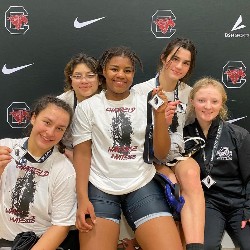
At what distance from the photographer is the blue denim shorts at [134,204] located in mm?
1968

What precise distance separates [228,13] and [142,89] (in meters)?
1.07

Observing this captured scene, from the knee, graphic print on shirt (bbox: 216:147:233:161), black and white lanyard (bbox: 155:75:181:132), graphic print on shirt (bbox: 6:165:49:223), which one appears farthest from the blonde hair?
→ graphic print on shirt (bbox: 6:165:49:223)

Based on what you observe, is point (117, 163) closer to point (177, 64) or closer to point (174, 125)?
point (174, 125)

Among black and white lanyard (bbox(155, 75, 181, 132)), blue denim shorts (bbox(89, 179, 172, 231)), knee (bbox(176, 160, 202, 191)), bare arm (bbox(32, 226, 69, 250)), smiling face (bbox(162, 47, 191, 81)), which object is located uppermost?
smiling face (bbox(162, 47, 191, 81))

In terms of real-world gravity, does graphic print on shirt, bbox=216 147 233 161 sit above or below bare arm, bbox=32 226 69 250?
above

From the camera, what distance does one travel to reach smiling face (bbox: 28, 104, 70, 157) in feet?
6.30

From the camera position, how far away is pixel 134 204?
201cm

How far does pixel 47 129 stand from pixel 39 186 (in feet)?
0.96

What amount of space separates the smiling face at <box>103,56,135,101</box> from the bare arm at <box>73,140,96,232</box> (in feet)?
1.10

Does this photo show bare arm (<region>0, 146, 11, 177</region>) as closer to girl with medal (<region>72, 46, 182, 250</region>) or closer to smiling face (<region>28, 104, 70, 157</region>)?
smiling face (<region>28, 104, 70, 157</region>)

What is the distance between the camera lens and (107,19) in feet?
9.93

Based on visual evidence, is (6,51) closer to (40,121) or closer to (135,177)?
(40,121)

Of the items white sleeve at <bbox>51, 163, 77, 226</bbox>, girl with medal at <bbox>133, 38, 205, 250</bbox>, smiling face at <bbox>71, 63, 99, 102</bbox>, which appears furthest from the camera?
smiling face at <bbox>71, 63, 99, 102</bbox>

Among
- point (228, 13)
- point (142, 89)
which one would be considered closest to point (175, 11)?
point (228, 13)
